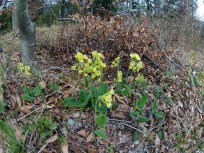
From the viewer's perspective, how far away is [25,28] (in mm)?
2896

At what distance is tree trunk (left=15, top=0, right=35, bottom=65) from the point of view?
9.01 ft

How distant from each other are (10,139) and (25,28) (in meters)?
1.32

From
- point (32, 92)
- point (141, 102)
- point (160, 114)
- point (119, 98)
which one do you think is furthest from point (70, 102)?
point (160, 114)

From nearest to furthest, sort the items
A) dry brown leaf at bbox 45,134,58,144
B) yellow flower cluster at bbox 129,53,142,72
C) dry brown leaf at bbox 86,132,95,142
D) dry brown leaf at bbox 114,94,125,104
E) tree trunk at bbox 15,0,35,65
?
dry brown leaf at bbox 45,134,58,144
dry brown leaf at bbox 86,132,95,142
yellow flower cluster at bbox 129,53,142,72
dry brown leaf at bbox 114,94,125,104
tree trunk at bbox 15,0,35,65

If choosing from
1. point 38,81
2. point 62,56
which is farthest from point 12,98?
point 62,56

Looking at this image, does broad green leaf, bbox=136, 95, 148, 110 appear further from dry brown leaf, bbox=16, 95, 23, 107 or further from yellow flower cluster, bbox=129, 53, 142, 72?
dry brown leaf, bbox=16, 95, 23, 107

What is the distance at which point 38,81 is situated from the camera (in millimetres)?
2674

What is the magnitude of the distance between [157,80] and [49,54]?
5.09ft

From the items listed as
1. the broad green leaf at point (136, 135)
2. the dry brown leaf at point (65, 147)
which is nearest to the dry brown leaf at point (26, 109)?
the dry brown leaf at point (65, 147)

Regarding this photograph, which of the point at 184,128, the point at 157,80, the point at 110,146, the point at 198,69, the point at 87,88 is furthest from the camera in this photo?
the point at 198,69

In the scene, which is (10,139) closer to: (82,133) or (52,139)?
(52,139)

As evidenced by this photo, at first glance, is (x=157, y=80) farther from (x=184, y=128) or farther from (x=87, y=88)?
(x=87, y=88)

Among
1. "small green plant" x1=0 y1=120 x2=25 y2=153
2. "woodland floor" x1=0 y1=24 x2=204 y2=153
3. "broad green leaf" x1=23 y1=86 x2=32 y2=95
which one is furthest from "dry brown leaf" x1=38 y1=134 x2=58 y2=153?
"broad green leaf" x1=23 y1=86 x2=32 y2=95

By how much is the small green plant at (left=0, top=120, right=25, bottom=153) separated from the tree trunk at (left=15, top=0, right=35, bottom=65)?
43.3 inches
